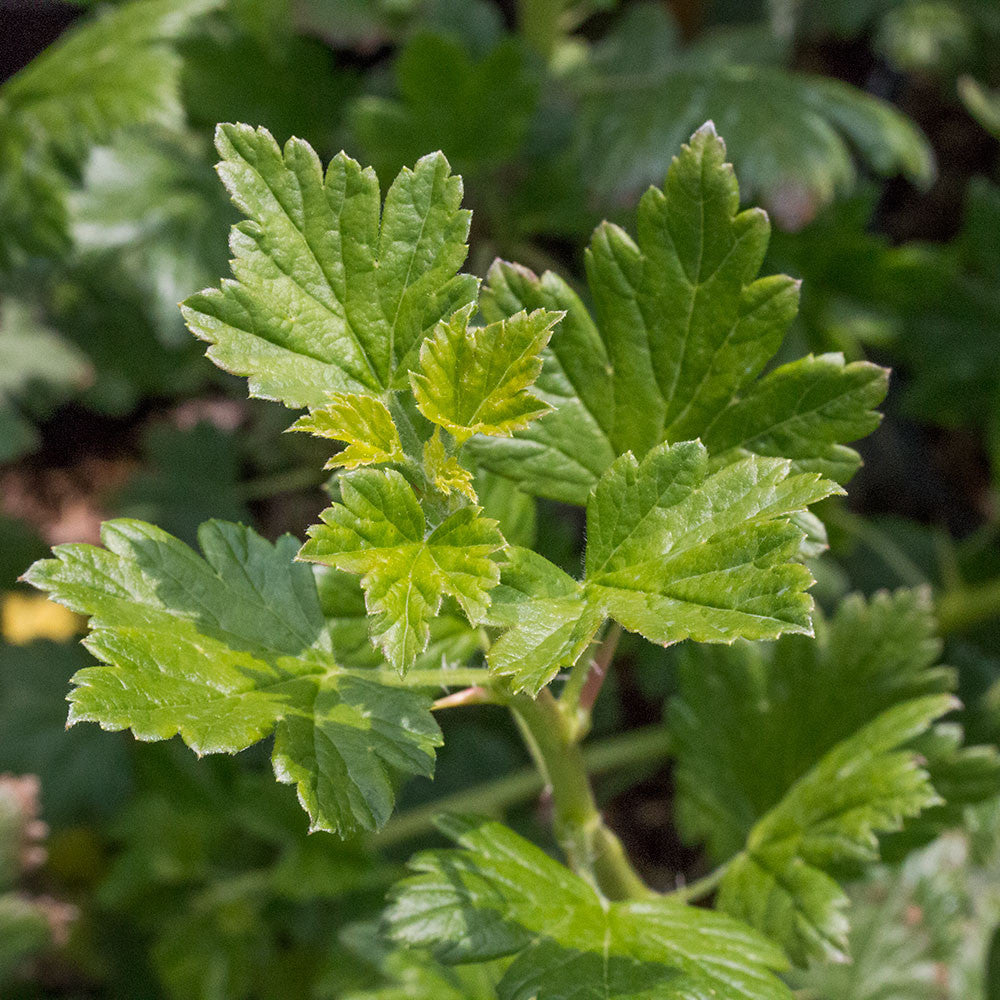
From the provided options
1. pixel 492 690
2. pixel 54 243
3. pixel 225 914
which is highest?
pixel 54 243

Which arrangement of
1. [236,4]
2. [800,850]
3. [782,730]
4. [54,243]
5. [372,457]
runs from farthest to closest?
[236,4]
[54,243]
[782,730]
[800,850]
[372,457]

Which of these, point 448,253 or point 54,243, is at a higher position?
point 448,253

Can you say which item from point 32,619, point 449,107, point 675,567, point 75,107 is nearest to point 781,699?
point 675,567

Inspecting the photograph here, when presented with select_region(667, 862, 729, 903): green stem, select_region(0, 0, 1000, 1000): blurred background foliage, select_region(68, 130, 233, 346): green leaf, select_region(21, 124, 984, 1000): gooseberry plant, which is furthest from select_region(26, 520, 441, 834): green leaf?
select_region(68, 130, 233, 346): green leaf

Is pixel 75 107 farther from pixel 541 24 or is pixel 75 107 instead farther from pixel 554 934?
pixel 554 934

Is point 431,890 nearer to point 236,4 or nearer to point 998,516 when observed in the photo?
point 236,4

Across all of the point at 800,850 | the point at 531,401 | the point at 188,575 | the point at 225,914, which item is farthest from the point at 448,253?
the point at 225,914
